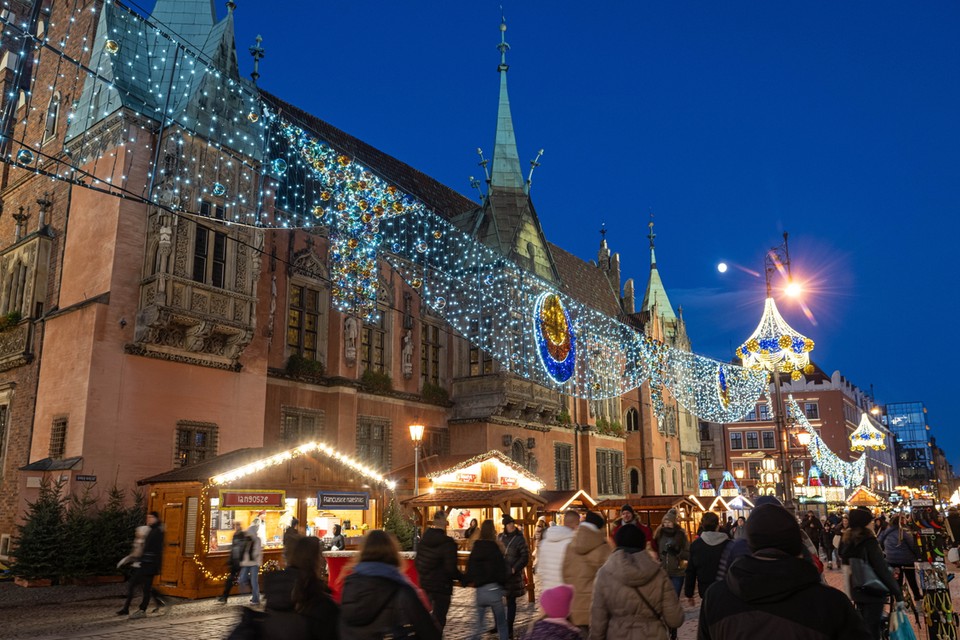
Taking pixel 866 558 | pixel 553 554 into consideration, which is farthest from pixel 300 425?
pixel 866 558

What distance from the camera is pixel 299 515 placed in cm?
1877

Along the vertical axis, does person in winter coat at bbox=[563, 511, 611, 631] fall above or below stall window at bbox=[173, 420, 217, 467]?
below

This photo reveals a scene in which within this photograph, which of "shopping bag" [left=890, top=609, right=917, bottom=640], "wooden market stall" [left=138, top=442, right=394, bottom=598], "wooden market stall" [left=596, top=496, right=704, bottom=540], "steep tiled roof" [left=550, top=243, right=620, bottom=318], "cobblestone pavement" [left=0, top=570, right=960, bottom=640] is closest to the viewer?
"shopping bag" [left=890, top=609, right=917, bottom=640]

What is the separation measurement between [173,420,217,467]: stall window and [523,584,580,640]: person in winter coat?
1713cm

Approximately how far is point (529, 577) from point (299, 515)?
5.88 metres

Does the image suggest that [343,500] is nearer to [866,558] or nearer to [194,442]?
[194,442]

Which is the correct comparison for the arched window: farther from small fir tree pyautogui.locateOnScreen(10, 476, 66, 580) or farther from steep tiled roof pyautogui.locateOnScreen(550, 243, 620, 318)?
steep tiled roof pyautogui.locateOnScreen(550, 243, 620, 318)

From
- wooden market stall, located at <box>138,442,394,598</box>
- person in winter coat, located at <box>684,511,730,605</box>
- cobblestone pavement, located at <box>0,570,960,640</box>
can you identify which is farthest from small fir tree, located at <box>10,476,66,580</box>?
person in winter coat, located at <box>684,511,730,605</box>

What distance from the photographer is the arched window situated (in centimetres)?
2330

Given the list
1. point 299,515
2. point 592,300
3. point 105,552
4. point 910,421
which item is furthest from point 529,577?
point 910,421

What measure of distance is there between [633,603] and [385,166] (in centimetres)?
3029

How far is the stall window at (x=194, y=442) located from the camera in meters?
20.6

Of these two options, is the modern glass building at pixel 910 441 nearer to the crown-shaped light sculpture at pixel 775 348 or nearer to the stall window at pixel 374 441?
the crown-shaped light sculpture at pixel 775 348

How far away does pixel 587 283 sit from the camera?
47844 mm
